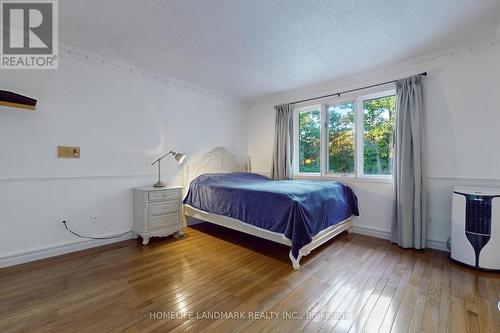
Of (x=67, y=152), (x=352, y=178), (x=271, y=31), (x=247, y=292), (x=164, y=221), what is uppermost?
(x=271, y=31)

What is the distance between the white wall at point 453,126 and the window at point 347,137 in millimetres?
312

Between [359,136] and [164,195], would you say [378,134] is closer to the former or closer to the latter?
[359,136]

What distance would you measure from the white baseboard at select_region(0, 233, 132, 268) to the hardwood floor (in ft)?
0.36

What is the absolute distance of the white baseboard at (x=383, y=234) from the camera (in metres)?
2.65

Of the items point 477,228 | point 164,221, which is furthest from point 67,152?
point 477,228

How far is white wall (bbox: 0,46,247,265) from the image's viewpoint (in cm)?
228

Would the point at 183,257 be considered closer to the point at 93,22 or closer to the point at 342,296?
the point at 342,296

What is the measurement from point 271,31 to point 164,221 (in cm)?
261

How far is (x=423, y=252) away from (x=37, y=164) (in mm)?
4463

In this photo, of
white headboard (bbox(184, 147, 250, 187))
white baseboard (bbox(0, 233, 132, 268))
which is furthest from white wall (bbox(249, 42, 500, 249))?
white baseboard (bbox(0, 233, 132, 268))

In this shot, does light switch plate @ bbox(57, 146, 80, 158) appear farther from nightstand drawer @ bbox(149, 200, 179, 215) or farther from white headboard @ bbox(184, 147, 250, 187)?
white headboard @ bbox(184, 147, 250, 187)

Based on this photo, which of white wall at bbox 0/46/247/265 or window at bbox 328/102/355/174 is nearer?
white wall at bbox 0/46/247/265

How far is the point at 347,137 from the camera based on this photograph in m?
3.53

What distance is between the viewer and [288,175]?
13.2ft
